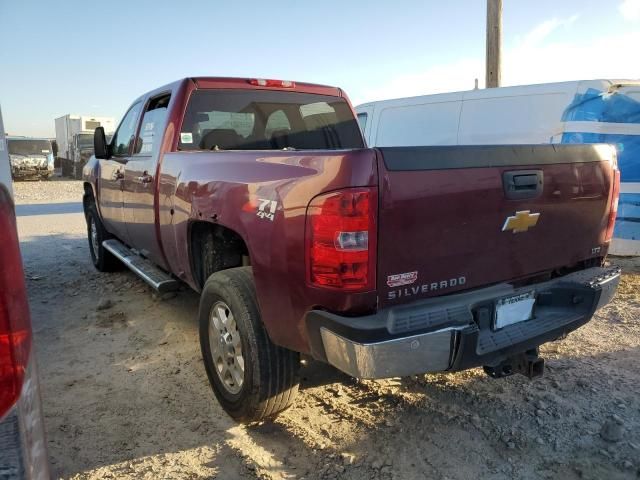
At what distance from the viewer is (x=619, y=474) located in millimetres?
2480

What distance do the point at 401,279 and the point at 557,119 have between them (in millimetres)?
4871

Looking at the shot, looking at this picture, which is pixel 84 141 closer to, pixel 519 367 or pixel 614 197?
pixel 614 197

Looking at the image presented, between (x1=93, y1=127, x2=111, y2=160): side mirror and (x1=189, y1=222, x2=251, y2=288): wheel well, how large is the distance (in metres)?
2.23

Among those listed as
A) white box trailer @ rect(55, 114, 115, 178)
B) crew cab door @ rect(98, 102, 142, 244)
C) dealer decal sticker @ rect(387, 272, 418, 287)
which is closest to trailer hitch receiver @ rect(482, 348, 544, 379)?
dealer decal sticker @ rect(387, 272, 418, 287)

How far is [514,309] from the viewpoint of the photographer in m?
2.58

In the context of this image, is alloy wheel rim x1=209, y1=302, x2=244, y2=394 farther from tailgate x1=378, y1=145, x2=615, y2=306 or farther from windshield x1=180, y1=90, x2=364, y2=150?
windshield x1=180, y1=90, x2=364, y2=150

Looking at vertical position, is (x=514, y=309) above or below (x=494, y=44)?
below

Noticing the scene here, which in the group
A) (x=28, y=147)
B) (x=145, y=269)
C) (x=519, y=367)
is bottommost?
(x=519, y=367)

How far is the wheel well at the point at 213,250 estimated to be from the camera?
3.35 m

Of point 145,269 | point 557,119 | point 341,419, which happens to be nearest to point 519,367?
point 341,419

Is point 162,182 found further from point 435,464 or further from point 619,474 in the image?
point 619,474

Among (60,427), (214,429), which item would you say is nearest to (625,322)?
(214,429)

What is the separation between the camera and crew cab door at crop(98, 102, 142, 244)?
4.91m

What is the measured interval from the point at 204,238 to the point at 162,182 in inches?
25.5
